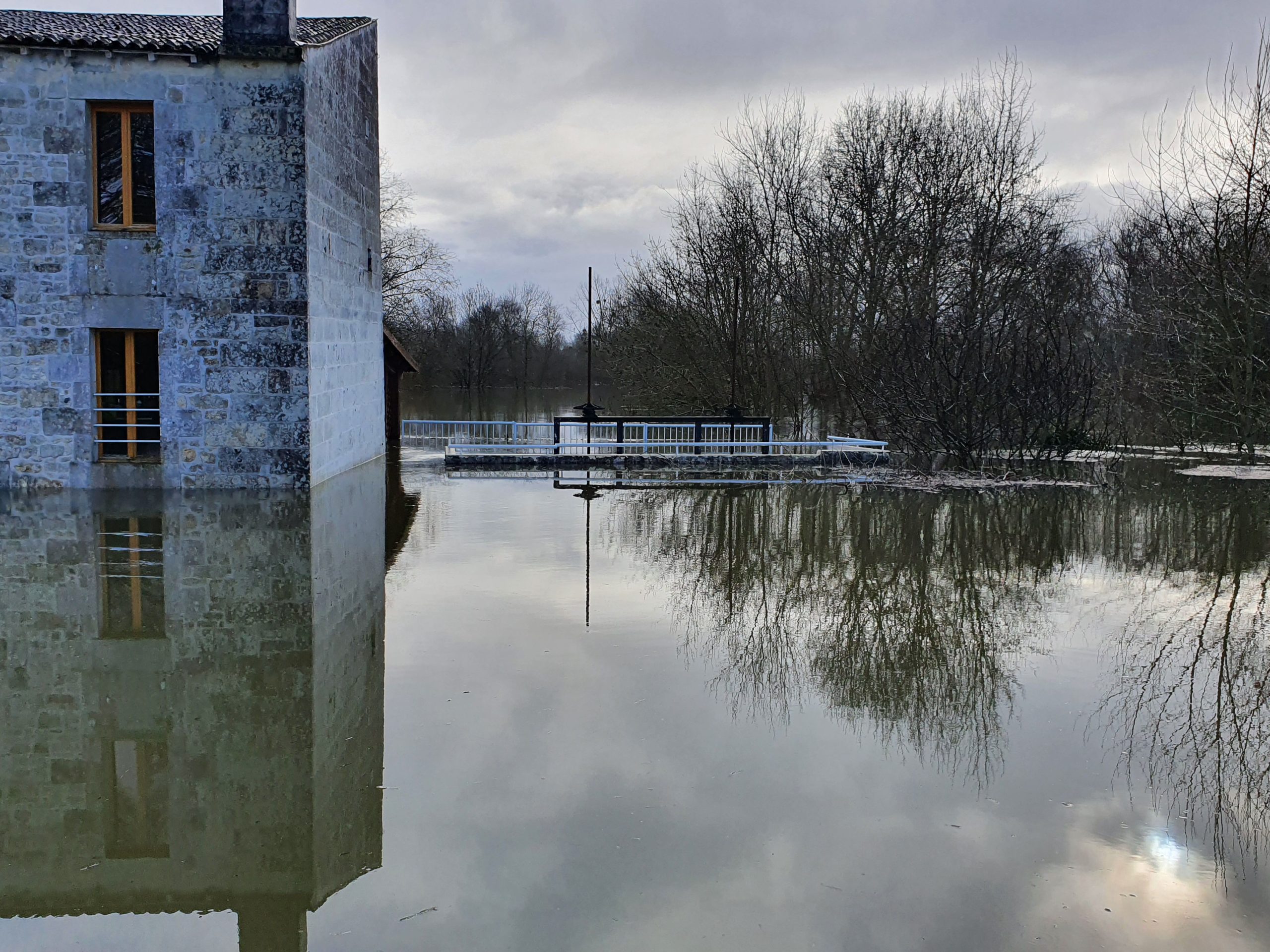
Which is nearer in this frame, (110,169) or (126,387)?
(110,169)

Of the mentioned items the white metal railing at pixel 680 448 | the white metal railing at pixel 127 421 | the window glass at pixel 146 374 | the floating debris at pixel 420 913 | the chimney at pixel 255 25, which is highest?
the chimney at pixel 255 25

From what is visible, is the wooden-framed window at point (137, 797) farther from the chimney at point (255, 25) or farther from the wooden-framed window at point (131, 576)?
the chimney at point (255, 25)

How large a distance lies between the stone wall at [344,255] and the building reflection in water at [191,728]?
18.2ft

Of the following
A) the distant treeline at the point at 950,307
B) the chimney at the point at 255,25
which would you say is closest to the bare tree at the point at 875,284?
the distant treeline at the point at 950,307

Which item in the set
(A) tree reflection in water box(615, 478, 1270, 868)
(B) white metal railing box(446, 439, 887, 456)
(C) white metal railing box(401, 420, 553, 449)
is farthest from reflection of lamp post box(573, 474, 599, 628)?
(C) white metal railing box(401, 420, 553, 449)

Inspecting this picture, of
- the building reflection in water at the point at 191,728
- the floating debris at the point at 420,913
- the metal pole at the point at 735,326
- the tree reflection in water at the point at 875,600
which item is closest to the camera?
the floating debris at the point at 420,913

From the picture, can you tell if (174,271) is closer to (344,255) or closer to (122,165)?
(122,165)

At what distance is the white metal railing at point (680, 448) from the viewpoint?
67.3ft

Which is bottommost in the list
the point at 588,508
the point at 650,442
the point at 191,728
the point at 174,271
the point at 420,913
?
the point at 420,913

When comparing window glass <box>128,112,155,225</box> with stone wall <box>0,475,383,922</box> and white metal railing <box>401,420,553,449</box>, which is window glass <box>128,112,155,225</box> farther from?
white metal railing <box>401,420,553,449</box>

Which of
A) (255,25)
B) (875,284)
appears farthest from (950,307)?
(255,25)

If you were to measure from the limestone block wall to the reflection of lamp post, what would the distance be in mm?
4066

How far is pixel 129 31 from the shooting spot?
594 inches

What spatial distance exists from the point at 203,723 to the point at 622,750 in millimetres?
2140
